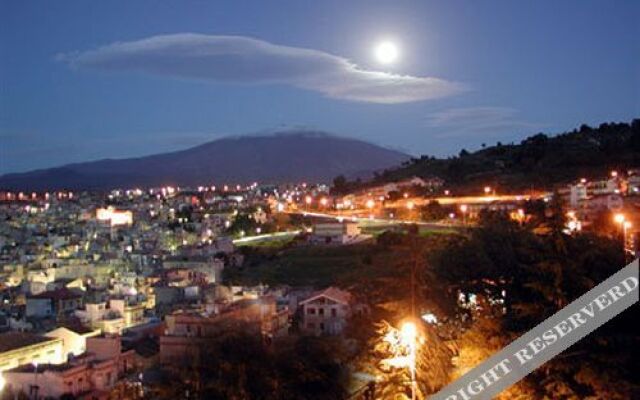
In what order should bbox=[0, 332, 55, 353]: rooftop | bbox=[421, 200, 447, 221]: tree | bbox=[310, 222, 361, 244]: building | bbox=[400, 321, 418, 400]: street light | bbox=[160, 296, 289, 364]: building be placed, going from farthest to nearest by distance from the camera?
1. bbox=[421, 200, 447, 221]: tree
2. bbox=[310, 222, 361, 244]: building
3. bbox=[0, 332, 55, 353]: rooftop
4. bbox=[160, 296, 289, 364]: building
5. bbox=[400, 321, 418, 400]: street light

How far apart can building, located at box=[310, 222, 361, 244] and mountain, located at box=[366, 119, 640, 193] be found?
9.26 metres

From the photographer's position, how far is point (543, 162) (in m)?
41.6

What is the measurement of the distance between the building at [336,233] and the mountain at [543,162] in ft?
30.4

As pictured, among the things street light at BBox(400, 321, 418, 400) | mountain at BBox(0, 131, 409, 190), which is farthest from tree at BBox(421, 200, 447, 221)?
mountain at BBox(0, 131, 409, 190)

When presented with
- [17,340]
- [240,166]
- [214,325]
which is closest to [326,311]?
[214,325]

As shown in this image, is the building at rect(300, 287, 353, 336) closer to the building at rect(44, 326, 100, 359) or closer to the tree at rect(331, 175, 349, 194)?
the building at rect(44, 326, 100, 359)

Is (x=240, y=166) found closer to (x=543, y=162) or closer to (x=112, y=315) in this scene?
(x=543, y=162)

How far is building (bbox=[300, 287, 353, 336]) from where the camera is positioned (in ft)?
56.6

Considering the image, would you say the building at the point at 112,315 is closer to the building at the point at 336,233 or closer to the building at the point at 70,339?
the building at the point at 70,339

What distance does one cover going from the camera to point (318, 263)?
2627 cm

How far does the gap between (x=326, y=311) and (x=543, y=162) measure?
88.0 ft

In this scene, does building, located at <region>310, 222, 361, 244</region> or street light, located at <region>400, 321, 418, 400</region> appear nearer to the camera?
street light, located at <region>400, 321, 418, 400</region>

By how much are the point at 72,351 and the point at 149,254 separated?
49.3 ft

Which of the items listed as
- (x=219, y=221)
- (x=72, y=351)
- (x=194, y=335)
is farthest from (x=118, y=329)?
(x=219, y=221)
